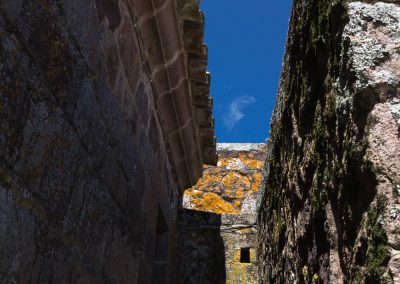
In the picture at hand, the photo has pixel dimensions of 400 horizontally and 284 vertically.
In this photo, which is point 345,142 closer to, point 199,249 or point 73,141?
point 73,141

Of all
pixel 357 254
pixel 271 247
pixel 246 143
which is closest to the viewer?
pixel 357 254

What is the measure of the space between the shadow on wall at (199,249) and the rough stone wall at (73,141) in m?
1.64

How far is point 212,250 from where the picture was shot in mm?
4855

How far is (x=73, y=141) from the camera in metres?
1.80

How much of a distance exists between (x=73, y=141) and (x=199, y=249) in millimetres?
3282

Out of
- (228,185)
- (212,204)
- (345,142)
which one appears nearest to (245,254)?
(212,204)

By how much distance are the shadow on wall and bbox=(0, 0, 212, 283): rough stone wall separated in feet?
5.39

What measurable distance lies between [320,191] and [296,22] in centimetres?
83

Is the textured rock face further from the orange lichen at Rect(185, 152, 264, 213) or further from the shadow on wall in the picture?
the shadow on wall

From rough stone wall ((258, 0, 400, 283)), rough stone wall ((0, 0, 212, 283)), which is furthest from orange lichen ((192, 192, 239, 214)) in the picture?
rough stone wall ((258, 0, 400, 283))

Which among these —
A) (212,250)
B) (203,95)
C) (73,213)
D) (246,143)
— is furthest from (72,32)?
(246,143)

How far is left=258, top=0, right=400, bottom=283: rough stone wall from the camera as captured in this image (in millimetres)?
1101

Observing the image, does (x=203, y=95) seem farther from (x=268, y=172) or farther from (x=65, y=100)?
(x=65, y=100)

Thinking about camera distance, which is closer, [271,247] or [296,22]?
[296,22]
